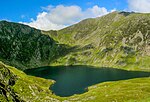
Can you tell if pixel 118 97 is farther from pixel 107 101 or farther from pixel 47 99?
pixel 47 99

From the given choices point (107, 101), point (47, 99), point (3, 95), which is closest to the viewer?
point (3, 95)

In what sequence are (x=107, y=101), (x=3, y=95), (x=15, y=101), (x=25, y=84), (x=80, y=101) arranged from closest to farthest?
(x=3, y=95), (x=15, y=101), (x=107, y=101), (x=80, y=101), (x=25, y=84)

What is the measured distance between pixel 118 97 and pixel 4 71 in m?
52.0

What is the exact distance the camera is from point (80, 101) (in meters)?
112

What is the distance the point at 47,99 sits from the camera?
119m

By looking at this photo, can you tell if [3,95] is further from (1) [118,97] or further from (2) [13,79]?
(2) [13,79]

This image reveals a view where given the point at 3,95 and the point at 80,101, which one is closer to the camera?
the point at 3,95

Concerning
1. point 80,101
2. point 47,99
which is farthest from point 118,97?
point 47,99

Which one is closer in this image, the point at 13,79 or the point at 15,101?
the point at 15,101

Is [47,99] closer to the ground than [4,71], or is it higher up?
closer to the ground

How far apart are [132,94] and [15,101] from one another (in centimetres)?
6810

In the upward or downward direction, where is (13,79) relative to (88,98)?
upward

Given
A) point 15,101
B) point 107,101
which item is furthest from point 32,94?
point 15,101

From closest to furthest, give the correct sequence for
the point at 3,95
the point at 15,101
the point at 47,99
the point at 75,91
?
the point at 3,95 < the point at 15,101 < the point at 47,99 < the point at 75,91
